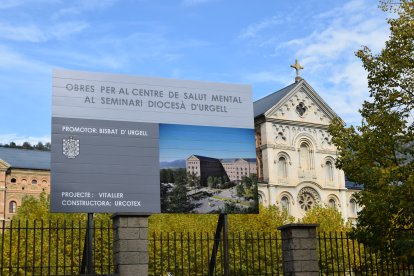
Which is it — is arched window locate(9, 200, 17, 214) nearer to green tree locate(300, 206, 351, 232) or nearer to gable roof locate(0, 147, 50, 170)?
gable roof locate(0, 147, 50, 170)

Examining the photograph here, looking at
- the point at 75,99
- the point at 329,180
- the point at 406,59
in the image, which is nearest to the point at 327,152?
the point at 329,180

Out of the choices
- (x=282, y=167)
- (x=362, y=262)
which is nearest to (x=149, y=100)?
(x=362, y=262)

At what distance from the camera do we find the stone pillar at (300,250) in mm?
14859

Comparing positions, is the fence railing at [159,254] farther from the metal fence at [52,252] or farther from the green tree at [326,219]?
the green tree at [326,219]

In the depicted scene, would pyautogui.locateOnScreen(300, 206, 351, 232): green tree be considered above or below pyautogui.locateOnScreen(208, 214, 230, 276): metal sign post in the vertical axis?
above

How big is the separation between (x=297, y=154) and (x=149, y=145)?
37.0 m

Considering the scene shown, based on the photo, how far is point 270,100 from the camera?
55125 mm

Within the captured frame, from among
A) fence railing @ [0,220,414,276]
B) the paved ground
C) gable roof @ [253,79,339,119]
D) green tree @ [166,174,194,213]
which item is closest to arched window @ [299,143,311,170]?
gable roof @ [253,79,339,119]

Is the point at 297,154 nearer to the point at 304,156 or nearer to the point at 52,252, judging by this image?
the point at 304,156

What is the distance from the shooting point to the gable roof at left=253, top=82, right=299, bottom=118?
52562 mm

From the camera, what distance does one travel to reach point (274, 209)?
1583 inches

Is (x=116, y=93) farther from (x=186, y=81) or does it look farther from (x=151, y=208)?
(x=151, y=208)

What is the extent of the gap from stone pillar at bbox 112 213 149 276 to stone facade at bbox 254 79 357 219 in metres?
35.7

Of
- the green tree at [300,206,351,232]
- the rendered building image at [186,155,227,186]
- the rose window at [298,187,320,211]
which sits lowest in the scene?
the green tree at [300,206,351,232]
